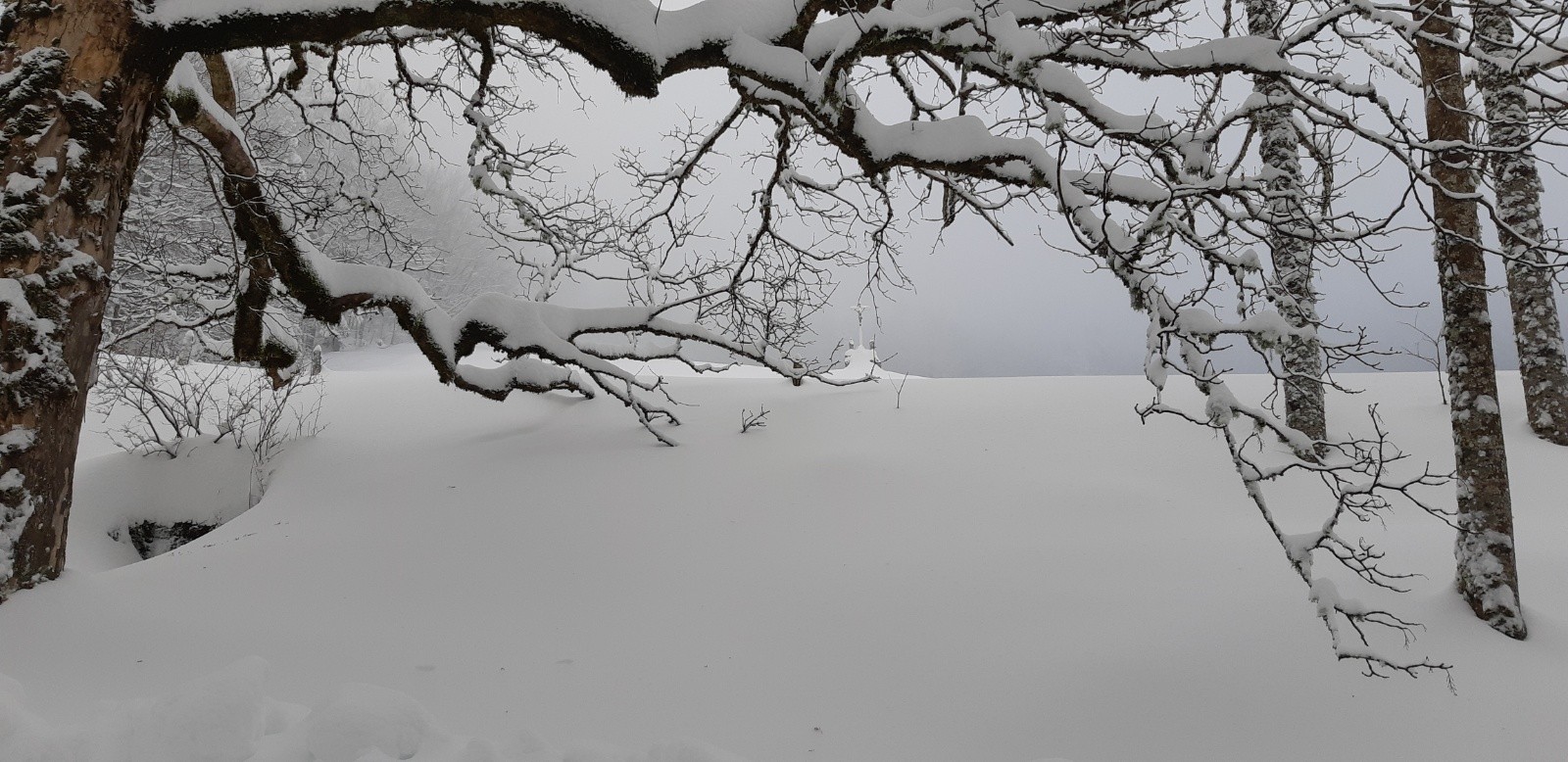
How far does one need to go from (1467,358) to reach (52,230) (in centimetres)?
593

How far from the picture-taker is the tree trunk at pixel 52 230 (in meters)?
2.59

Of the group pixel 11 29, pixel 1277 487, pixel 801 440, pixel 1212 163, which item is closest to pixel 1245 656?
pixel 1212 163

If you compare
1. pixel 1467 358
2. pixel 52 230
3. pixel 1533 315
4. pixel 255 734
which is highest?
pixel 1533 315

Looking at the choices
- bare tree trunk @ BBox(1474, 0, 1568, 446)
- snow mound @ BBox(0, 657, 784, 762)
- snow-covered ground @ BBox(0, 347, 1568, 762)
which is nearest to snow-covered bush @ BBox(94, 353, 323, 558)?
snow-covered ground @ BBox(0, 347, 1568, 762)

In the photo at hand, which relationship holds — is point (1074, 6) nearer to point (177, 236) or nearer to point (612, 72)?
point (612, 72)

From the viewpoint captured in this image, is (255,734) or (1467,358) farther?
(1467,358)

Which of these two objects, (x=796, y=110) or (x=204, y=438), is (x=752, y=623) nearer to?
(x=796, y=110)

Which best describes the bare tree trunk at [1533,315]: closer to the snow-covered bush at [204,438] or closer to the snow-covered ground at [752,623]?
the snow-covered ground at [752,623]

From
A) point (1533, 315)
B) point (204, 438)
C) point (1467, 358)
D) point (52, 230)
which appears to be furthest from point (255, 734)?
point (1533, 315)

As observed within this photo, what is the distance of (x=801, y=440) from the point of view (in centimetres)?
559

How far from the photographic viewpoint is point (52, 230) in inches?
106

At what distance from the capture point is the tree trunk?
259 cm

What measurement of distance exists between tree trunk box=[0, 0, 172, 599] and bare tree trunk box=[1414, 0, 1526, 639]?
5479mm

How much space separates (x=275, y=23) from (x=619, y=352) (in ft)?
10.2
